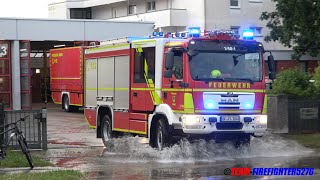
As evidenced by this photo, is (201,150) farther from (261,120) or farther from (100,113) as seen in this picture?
(100,113)

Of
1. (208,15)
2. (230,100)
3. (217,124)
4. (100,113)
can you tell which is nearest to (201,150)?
(217,124)

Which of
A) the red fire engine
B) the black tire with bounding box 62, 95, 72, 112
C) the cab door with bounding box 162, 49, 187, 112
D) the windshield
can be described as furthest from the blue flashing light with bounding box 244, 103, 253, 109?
the black tire with bounding box 62, 95, 72, 112

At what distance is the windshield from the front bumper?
3.04ft

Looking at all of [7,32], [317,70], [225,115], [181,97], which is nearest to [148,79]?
[181,97]

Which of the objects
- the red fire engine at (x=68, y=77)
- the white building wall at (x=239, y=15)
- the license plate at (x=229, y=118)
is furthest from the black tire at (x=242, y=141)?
the white building wall at (x=239, y=15)

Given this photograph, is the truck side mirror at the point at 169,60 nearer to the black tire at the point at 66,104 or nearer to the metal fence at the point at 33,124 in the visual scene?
the metal fence at the point at 33,124

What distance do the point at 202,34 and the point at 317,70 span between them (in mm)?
7313

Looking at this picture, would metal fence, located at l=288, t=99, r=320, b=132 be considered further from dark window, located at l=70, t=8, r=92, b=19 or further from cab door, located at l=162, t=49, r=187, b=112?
dark window, located at l=70, t=8, r=92, b=19

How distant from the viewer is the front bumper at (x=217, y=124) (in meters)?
13.4

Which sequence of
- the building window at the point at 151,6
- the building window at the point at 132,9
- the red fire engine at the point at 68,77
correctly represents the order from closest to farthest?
the red fire engine at the point at 68,77 → the building window at the point at 151,6 → the building window at the point at 132,9

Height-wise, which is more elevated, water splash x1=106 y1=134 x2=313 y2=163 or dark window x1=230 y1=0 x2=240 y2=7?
dark window x1=230 y1=0 x2=240 y2=7

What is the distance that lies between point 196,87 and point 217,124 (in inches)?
40.2

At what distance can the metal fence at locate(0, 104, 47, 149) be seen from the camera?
14.7m

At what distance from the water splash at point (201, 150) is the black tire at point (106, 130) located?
415mm
